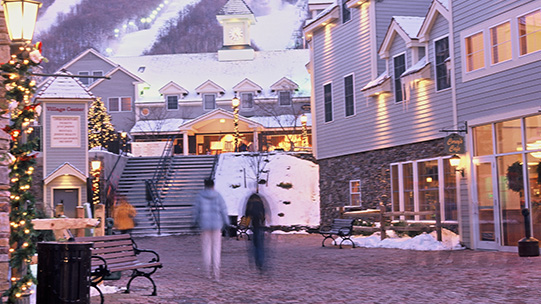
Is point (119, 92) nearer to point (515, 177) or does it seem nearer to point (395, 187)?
point (395, 187)

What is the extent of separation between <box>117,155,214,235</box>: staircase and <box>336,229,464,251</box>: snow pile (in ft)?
33.2

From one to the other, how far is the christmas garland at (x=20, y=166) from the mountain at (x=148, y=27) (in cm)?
11901

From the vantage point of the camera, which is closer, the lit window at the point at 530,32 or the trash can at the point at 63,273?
the trash can at the point at 63,273

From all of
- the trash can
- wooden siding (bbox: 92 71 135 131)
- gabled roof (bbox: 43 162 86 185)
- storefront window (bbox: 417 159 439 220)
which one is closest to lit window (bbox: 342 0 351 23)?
storefront window (bbox: 417 159 439 220)

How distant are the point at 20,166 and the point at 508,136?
12.2m

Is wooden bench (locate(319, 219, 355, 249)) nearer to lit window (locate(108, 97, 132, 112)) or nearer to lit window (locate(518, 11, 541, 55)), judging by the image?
lit window (locate(518, 11, 541, 55))

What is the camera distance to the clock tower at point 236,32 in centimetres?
5259

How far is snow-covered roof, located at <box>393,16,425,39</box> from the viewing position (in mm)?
21859

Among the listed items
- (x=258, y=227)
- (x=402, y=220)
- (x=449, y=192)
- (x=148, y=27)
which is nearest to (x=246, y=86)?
(x=402, y=220)

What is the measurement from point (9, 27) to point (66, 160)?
23.2 meters

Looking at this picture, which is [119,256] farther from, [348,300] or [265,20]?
[265,20]

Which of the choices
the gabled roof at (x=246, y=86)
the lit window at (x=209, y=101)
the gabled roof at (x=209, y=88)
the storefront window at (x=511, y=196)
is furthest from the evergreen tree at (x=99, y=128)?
the storefront window at (x=511, y=196)

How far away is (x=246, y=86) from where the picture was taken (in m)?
46.7

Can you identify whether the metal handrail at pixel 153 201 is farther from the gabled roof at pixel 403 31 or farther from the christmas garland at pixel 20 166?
the christmas garland at pixel 20 166
